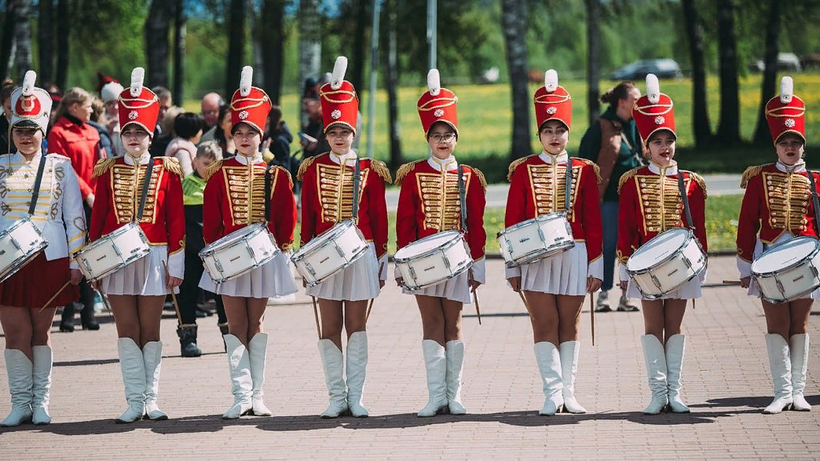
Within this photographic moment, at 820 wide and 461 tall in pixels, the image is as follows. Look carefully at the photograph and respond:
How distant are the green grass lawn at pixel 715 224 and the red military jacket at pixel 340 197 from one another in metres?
9.63

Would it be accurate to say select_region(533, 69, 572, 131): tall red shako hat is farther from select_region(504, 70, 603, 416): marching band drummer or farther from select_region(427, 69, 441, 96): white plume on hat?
select_region(427, 69, 441, 96): white plume on hat

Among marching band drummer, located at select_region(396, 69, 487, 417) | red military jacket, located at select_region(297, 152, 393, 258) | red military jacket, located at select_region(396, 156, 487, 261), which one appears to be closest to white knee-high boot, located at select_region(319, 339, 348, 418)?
marching band drummer, located at select_region(396, 69, 487, 417)

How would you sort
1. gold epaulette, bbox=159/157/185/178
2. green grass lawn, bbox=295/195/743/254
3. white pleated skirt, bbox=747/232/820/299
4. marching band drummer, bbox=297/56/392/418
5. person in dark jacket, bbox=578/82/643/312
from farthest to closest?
1. green grass lawn, bbox=295/195/743/254
2. person in dark jacket, bbox=578/82/643/312
3. gold epaulette, bbox=159/157/185/178
4. marching band drummer, bbox=297/56/392/418
5. white pleated skirt, bbox=747/232/820/299

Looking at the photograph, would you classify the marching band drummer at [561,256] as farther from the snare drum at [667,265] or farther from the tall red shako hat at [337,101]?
the tall red shako hat at [337,101]

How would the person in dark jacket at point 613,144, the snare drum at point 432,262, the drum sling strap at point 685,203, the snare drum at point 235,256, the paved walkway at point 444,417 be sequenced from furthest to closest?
the person in dark jacket at point 613,144, the drum sling strap at point 685,203, the snare drum at point 235,256, the snare drum at point 432,262, the paved walkway at point 444,417

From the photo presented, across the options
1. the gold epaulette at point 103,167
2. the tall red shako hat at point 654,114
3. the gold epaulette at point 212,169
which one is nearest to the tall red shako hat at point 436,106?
the tall red shako hat at point 654,114

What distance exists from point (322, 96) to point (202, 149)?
3487mm

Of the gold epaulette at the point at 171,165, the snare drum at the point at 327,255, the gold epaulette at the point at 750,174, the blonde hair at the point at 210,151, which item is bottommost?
the snare drum at the point at 327,255

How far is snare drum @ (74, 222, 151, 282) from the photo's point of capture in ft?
28.0

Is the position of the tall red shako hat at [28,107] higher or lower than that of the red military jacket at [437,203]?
higher

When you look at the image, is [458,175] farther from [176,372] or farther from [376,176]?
[176,372]

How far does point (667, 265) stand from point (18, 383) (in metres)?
4.28

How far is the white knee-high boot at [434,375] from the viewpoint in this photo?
8797mm

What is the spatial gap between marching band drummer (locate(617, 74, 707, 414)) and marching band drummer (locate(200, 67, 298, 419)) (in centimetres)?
226
